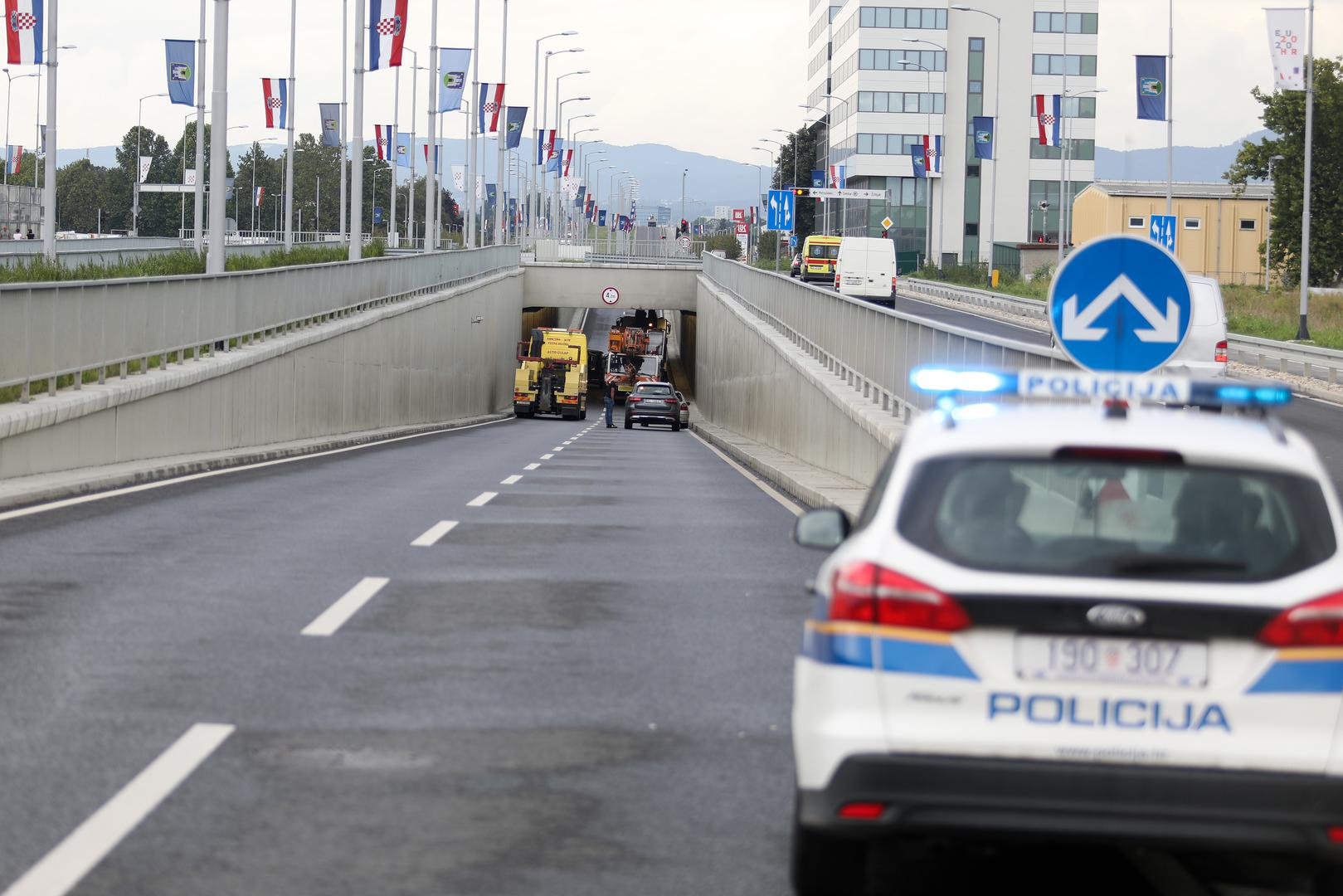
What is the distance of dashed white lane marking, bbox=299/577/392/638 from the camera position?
9554mm

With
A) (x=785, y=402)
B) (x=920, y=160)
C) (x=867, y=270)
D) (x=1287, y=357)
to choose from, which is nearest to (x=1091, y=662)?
(x=785, y=402)

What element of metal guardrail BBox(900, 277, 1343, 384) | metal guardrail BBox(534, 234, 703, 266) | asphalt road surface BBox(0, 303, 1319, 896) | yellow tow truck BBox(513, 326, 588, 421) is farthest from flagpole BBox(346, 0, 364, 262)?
metal guardrail BBox(534, 234, 703, 266)

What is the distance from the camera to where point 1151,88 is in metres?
46.9

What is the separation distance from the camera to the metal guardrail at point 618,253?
93.4m

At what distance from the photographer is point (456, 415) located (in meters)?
60.8

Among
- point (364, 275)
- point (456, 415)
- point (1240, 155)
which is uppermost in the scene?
point (1240, 155)

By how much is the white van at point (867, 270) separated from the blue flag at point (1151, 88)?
44.1ft

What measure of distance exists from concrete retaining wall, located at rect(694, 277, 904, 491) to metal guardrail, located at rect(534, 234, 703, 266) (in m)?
23.7

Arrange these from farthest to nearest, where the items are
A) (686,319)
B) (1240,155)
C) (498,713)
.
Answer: (686,319) → (1240,155) → (498,713)

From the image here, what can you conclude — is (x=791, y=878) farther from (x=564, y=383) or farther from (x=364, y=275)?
(x=564, y=383)

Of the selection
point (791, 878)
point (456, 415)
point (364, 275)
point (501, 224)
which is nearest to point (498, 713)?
point (791, 878)

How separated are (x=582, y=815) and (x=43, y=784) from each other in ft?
6.08

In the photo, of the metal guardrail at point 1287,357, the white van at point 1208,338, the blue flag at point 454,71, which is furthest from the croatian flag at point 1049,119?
the white van at point 1208,338

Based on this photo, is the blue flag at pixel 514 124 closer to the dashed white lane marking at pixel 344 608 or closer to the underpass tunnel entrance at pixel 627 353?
the underpass tunnel entrance at pixel 627 353
